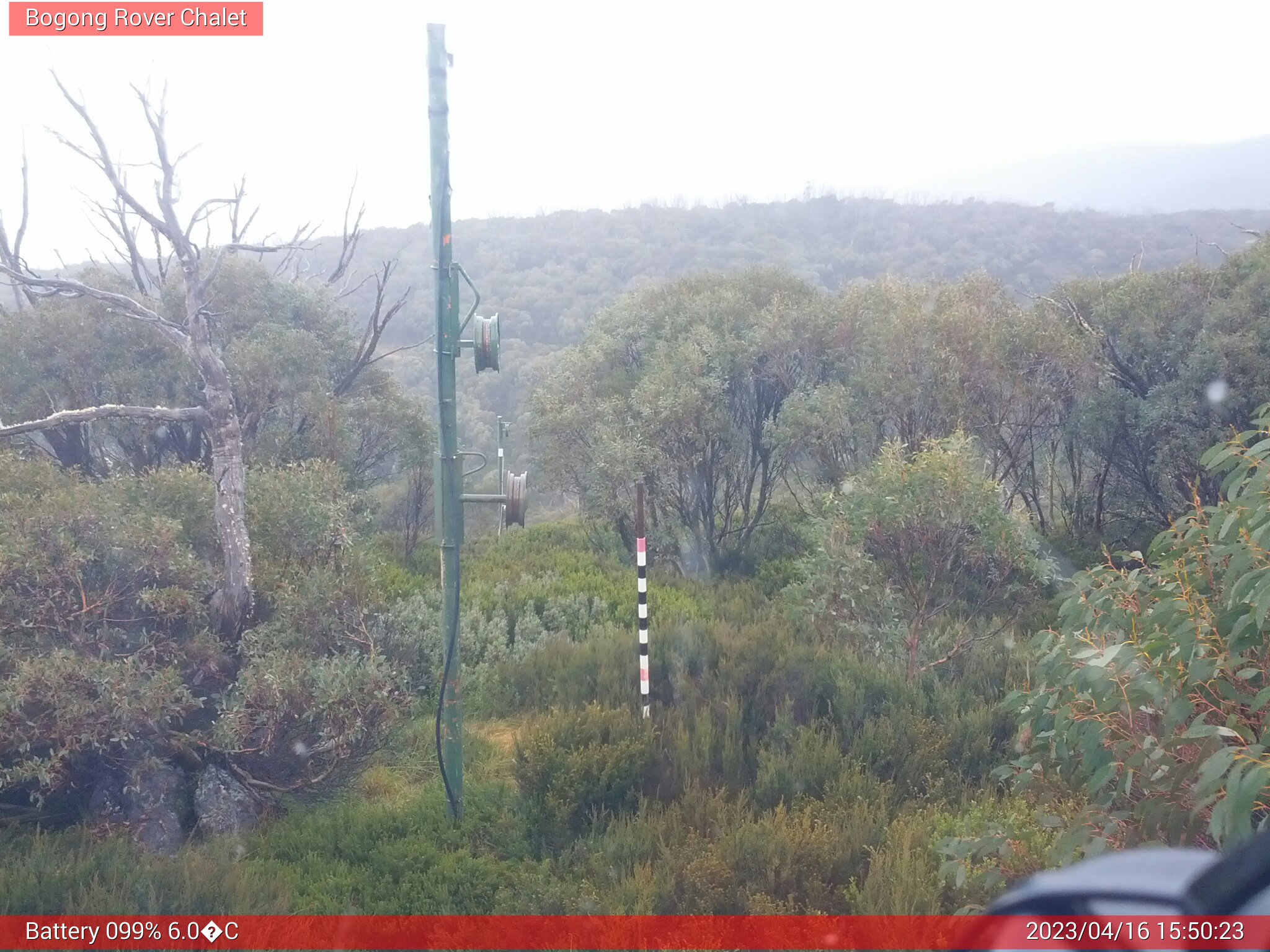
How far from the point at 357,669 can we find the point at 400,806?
999mm

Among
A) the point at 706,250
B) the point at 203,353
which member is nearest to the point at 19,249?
the point at 203,353

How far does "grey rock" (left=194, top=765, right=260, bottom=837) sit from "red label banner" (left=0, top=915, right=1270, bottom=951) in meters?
1.46

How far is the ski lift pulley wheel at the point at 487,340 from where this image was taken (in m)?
5.30

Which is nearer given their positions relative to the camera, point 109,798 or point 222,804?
point 109,798

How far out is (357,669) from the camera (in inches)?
240

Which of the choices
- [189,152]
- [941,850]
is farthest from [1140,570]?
[189,152]

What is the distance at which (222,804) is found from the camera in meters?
5.55

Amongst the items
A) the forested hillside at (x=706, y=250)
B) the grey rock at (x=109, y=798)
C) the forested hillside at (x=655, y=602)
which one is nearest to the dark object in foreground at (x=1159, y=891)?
the forested hillside at (x=655, y=602)

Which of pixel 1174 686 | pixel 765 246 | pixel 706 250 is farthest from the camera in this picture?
pixel 765 246

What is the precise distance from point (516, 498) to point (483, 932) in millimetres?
2406

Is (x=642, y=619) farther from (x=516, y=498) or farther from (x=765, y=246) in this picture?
(x=765, y=246)

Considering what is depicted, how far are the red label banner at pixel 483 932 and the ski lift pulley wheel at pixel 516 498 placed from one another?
7.43 ft

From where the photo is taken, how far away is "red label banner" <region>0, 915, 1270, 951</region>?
11.5 ft

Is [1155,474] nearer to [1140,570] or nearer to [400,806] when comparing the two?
[1140,570]
